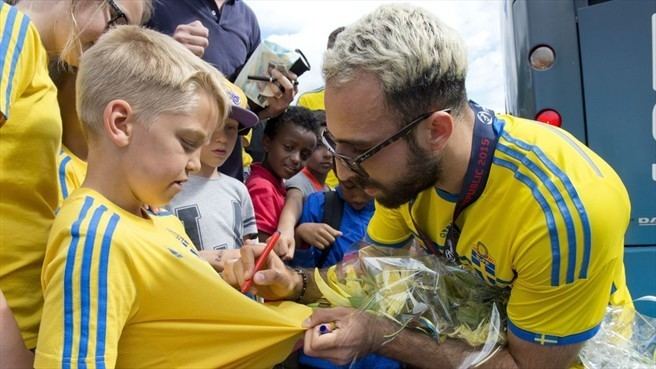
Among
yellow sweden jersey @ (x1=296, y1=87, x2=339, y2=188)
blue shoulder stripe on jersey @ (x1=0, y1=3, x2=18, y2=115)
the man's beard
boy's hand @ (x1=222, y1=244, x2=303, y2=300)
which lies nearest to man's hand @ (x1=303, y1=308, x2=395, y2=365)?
boy's hand @ (x1=222, y1=244, x2=303, y2=300)

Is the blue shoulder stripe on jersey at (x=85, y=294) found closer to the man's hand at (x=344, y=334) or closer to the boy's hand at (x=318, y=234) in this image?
the man's hand at (x=344, y=334)

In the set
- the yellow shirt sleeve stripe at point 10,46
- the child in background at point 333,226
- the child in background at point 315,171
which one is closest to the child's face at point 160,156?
the yellow shirt sleeve stripe at point 10,46

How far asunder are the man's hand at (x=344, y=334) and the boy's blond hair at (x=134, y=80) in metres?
0.69

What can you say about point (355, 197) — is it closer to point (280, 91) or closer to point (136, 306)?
point (280, 91)

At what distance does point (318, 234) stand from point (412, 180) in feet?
3.52

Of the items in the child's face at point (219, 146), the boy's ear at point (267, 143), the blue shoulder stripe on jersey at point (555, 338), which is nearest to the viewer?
the blue shoulder stripe on jersey at point (555, 338)

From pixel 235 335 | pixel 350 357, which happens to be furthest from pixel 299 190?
pixel 235 335

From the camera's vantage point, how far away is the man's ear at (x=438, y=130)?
1.88m

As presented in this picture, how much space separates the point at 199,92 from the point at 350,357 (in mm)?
881

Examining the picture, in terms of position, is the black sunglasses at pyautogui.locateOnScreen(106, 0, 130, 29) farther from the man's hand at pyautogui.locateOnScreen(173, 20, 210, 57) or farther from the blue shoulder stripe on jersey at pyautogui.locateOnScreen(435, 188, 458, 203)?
the blue shoulder stripe on jersey at pyautogui.locateOnScreen(435, 188, 458, 203)

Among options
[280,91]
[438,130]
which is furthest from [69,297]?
[280,91]

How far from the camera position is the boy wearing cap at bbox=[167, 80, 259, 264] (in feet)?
8.08

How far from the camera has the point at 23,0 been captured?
63.3 inches

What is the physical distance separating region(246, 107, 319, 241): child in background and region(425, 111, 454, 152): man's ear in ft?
4.68
